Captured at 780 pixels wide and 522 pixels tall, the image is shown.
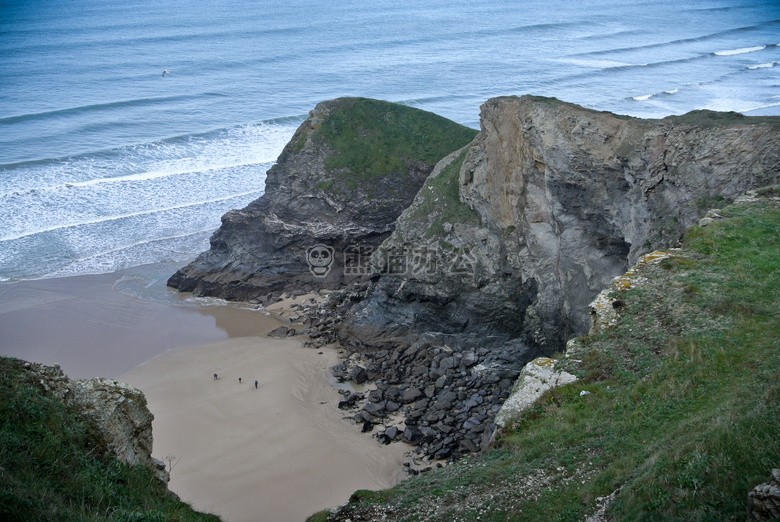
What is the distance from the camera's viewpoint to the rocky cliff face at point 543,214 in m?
20.6

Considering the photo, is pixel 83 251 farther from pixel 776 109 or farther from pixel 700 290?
pixel 776 109

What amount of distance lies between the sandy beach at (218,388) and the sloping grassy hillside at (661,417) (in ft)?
17.7

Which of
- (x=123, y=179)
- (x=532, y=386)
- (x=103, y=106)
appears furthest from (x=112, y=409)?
(x=103, y=106)

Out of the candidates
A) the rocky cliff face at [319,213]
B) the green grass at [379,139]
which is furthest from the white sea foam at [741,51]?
the rocky cliff face at [319,213]

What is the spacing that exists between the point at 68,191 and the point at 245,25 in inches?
2551

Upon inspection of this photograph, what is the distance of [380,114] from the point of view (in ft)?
124

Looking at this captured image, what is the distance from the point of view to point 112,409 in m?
11.9

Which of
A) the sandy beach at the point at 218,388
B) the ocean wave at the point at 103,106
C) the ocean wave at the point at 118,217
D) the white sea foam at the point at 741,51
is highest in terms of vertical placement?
the white sea foam at the point at 741,51

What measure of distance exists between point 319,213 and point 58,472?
2517 centimetres

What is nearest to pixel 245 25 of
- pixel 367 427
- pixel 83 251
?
pixel 83 251

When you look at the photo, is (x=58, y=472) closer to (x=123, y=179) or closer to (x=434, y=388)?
(x=434, y=388)

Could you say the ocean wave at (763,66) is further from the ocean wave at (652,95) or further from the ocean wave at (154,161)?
the ocean wave at (154,161)

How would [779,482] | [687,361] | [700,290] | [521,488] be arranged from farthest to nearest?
[700,290] → [687,361] → [521,488] → [779,482]

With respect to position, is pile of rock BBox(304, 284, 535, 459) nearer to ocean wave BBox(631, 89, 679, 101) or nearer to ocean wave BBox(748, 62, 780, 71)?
ocean wave BBox(631, 89, 679, 101)
